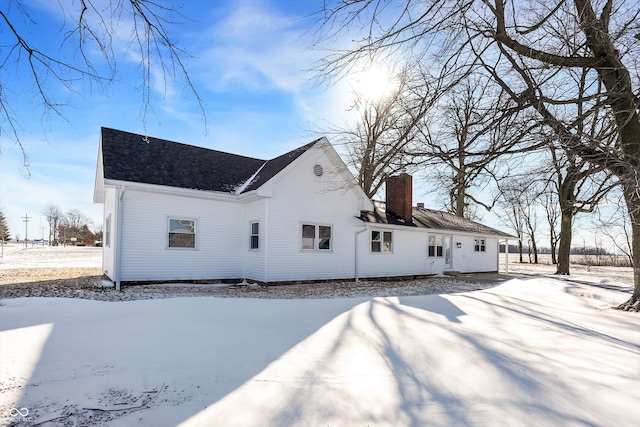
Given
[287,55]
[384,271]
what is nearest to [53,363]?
[287,55]

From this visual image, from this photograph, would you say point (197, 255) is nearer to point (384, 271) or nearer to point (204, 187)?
point (204, 187)

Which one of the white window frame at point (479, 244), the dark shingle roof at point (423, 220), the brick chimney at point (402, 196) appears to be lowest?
the white window frame at point (479, 244)

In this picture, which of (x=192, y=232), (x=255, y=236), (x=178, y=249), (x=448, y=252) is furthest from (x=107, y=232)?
(x=448, y=252)

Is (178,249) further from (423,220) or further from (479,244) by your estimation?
(479,244)

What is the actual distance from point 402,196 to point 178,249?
11.5 metres

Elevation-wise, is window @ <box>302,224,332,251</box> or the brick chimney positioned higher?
the brick chimney

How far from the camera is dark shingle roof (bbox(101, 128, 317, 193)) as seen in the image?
39.8 ft

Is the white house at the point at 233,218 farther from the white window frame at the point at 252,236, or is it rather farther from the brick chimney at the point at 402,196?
the brick chimney at the point at 402,196

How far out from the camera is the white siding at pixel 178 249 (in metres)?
11.6

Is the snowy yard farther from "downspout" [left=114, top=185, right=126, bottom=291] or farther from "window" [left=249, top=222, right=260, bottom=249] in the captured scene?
"window" [left=249, top=222, right=260, bottom=249]

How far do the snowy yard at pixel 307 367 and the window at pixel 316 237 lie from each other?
24.7 feet

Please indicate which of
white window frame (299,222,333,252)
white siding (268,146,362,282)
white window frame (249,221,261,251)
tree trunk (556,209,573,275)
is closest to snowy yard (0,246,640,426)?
white siding (268,146,362,282)

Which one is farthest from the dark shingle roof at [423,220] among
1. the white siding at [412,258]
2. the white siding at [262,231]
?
the white siding at [262,231]

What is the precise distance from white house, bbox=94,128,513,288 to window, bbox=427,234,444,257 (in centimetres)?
223
